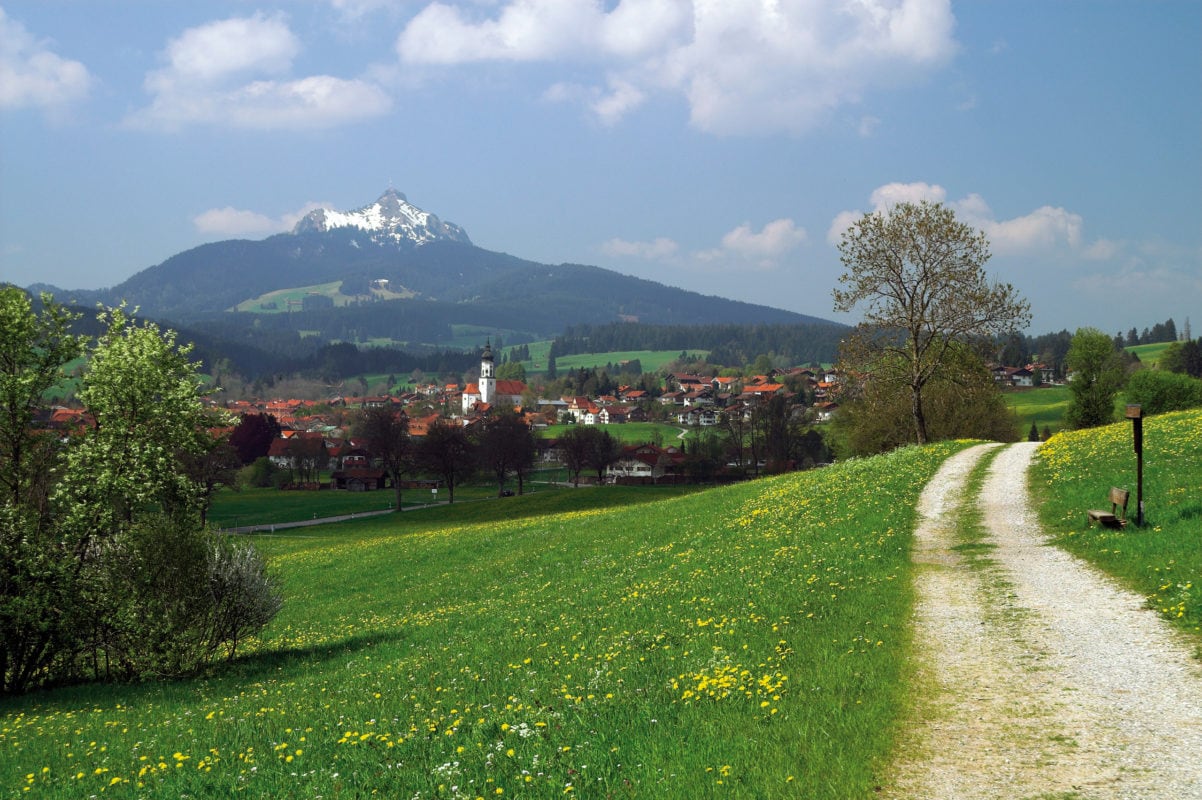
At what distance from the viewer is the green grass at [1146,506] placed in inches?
659

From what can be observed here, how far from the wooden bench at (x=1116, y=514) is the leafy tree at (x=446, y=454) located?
99659mm

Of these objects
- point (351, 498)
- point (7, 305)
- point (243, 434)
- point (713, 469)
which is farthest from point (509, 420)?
point (7, 305)

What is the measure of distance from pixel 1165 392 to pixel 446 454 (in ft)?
285

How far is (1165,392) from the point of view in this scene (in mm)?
99812

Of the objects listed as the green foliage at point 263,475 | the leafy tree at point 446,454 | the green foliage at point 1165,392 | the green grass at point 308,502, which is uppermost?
the green foliage at point 1165,392

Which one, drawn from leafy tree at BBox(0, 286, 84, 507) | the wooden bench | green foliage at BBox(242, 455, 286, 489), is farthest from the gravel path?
green foliage at BBox(242, 455, 286, 489)

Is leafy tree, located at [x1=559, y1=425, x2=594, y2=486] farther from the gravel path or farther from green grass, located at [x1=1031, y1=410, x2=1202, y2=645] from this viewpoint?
the gravel path

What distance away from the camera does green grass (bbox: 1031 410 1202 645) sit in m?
16.7

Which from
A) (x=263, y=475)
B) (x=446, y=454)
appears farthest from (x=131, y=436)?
(x=263, y=475)

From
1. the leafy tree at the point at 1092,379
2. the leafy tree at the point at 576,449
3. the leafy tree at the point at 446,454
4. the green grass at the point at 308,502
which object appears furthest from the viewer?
the leafy tree at the point at 576,449

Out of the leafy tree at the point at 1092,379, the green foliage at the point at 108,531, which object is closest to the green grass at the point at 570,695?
the green foliage at the point at 108,531

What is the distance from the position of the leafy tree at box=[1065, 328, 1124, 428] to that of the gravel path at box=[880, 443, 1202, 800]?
92.9 meters

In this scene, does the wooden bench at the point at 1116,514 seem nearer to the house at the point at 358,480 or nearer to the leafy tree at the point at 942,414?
the leafy tree at the point at 942,414

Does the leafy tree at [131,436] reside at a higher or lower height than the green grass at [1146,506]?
higher
